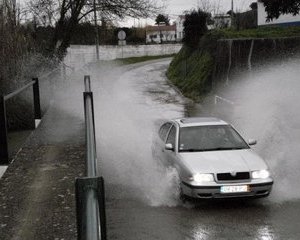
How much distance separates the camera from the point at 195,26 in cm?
A: 3419

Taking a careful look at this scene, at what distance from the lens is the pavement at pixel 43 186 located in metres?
6.44

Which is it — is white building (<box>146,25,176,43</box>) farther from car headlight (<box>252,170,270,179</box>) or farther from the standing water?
car headlight (<box>252,170,270,179</box>)

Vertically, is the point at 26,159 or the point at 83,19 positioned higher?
the point at 83,19

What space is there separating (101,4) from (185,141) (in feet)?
71.4

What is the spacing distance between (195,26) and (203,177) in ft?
87.5

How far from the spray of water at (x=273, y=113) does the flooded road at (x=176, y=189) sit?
1.1 inches

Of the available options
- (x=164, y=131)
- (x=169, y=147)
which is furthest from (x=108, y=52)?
(x=169, y=147)

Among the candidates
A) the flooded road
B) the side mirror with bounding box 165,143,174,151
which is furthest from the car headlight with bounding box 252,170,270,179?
the side mirror with bounding box 165,143,174,151

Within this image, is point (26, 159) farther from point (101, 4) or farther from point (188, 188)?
point (101, 4)

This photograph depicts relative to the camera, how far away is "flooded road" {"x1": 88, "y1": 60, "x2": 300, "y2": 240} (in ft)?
24.5

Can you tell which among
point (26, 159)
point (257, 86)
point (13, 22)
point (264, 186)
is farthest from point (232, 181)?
Result: point (257, 86)

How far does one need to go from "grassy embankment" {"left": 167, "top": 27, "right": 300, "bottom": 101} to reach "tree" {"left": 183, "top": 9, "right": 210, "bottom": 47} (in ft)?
2.36

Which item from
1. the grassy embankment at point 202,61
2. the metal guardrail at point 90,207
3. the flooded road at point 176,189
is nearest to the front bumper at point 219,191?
the flooded road at point 176,189

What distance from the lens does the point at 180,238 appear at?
7094mm
